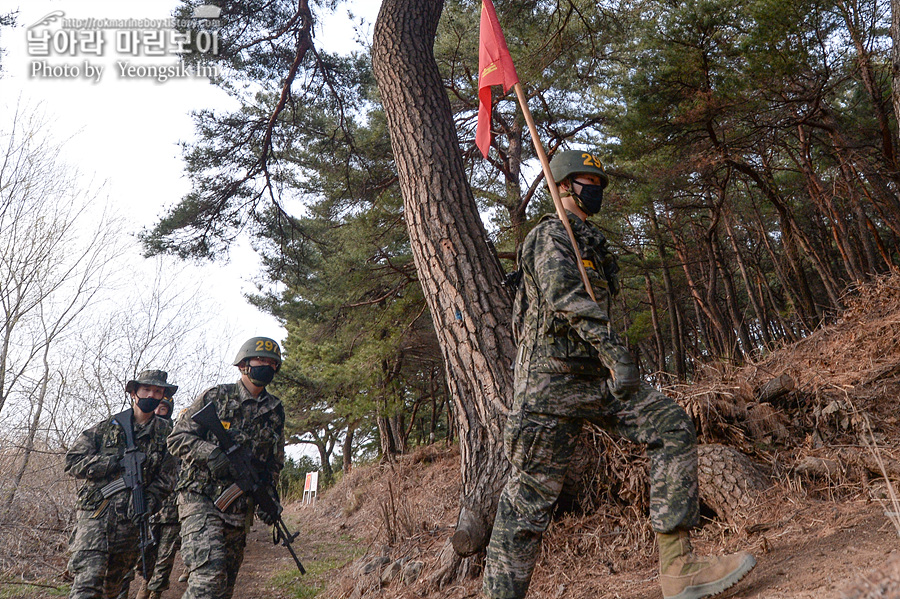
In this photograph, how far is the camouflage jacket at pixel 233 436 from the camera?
12.1 ft

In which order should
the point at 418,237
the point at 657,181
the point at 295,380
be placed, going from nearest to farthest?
the point at 418,237 < the point at 657,181 < the point at 295,380

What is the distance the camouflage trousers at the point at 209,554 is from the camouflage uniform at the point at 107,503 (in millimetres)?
1670

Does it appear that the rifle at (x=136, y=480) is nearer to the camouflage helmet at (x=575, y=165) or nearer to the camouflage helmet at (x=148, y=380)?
the camouflage helmet at (x=148, y=380)

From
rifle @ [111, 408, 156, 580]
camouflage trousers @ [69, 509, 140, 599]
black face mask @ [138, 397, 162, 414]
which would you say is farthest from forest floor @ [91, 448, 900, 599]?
black face mask @ [138, 397, 162, 414]

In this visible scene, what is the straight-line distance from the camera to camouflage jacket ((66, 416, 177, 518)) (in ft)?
16.1

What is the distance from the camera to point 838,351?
594 centimetres

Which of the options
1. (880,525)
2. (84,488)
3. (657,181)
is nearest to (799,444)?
(880,525)

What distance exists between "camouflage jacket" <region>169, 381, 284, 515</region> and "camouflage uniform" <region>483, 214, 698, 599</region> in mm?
2141

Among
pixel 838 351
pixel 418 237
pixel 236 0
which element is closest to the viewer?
pixel 418 237

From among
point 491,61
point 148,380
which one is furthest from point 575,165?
point 148,380

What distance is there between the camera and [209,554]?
341 centimetres

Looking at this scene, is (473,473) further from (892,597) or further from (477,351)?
(892,597)

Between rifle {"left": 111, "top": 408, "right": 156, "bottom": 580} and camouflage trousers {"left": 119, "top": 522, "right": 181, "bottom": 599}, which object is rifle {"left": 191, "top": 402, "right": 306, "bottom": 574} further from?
camouflage trousers {"left": 119, "top": 522, "right": 181, "bottom": 599}

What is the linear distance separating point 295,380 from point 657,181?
40.3 feet
